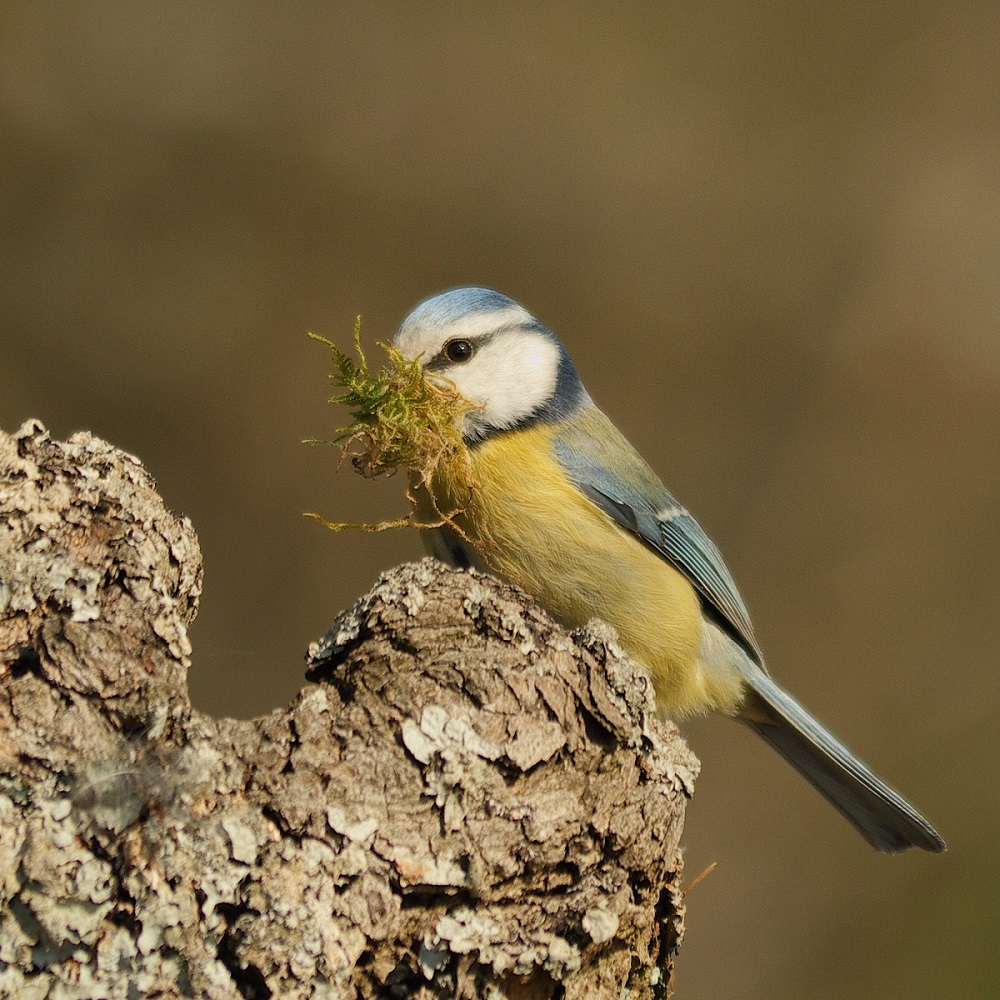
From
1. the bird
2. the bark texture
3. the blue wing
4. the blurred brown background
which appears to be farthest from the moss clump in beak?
the blurred brown background

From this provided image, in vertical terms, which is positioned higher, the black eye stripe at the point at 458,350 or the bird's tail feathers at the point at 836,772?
the black eye stripe at the point at 458,350

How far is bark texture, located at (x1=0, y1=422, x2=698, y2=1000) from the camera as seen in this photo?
119 cm

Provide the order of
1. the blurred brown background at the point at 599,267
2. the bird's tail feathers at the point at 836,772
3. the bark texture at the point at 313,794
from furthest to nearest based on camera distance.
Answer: the blurred brown background at the point at 599,267 → the bird's tail feathers at the point at 836,772 → the bark texture at the point at 313,794

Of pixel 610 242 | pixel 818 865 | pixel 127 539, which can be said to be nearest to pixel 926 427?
pixel 610 242

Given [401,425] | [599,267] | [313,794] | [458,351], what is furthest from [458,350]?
[599,267]

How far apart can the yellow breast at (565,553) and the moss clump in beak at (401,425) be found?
0.20 feet

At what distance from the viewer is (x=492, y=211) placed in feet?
12.8

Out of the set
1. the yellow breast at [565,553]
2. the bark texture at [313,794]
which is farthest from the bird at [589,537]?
the bark texture at [313,794]

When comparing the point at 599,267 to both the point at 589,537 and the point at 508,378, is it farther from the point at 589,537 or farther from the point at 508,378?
the point at 589,537

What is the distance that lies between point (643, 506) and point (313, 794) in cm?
124

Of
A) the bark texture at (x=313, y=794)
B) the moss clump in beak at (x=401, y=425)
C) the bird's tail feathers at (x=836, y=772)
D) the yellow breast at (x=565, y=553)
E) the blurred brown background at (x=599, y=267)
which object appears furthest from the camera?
the blurred brown background at (x=599, y=267)

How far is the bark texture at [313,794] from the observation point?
119 centimetres

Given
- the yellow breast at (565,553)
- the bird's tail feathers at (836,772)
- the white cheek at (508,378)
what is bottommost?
the bird's tail feathers at (836,772)

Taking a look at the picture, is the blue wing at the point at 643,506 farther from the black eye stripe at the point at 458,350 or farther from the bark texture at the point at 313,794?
the bark texture at the point at 313,794
